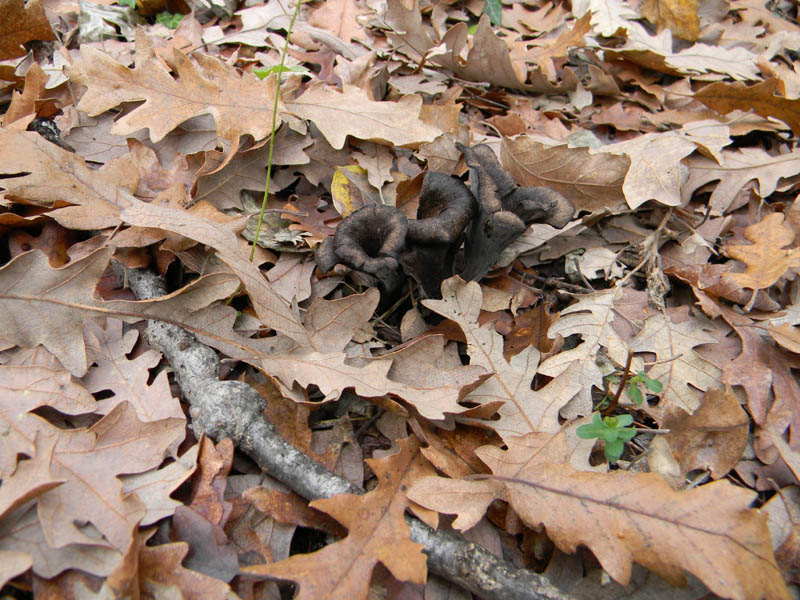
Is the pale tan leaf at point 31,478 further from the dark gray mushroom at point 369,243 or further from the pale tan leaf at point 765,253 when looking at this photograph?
the pale tan leaf at point 765,253

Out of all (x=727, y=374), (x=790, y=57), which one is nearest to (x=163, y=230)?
(x=727, y=374)

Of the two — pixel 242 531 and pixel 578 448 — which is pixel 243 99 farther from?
pixel 578 448

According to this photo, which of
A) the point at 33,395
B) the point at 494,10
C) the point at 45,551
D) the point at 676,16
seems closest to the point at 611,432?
the point at 45,551

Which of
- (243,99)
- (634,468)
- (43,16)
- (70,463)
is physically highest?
(43,16)

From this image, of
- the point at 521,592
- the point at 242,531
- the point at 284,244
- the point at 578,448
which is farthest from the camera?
the point at 284,244

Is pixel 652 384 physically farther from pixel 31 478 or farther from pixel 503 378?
pixel 31 478

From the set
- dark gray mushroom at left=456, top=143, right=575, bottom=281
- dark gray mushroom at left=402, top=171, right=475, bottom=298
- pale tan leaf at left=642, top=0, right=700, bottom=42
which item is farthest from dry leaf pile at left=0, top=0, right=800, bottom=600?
pale tan leaf at left=642, top=0, right=700, bottom=42
